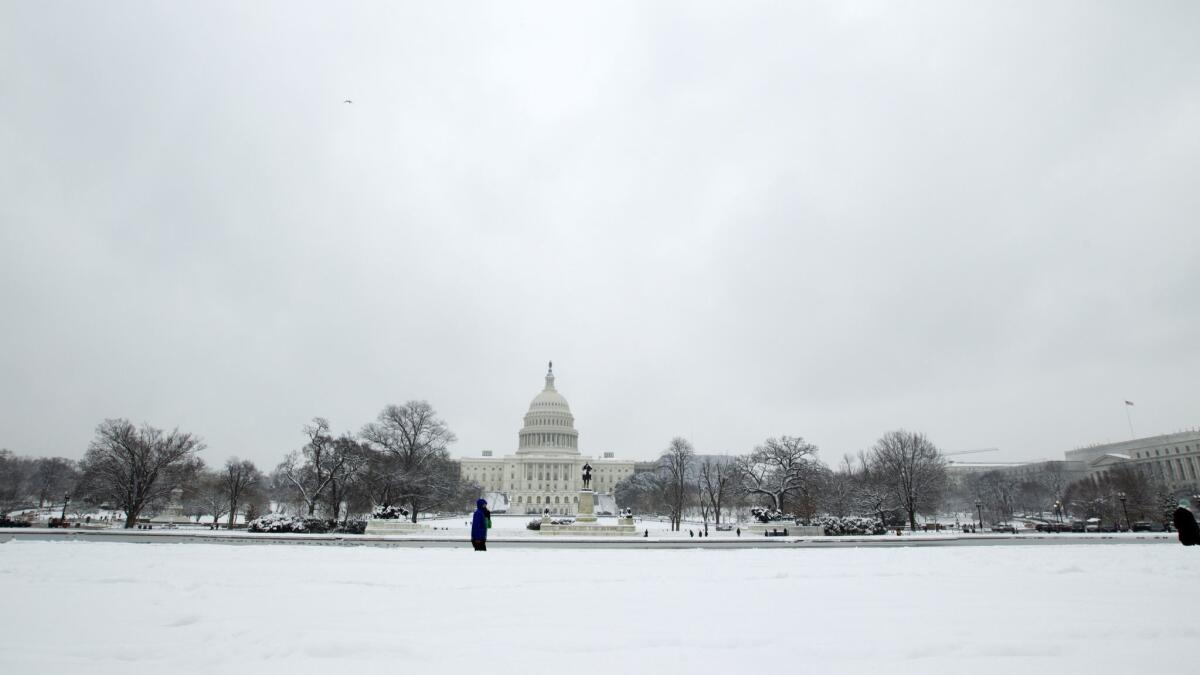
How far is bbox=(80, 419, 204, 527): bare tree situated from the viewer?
4669 centimetres

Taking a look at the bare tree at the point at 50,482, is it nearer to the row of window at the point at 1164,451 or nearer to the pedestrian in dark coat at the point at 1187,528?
the pedestrian in dark coat at the point at 1187,528

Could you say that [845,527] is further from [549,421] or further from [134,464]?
[549,421]

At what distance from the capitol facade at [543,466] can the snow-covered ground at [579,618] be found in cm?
13080

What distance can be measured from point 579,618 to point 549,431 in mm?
144622

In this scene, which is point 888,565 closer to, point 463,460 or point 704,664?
point 704,664

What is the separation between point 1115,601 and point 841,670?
203 inches

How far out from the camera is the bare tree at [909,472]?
6014cm

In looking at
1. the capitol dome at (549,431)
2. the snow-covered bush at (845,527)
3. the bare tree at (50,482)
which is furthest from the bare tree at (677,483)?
the bare tree at (50,482)

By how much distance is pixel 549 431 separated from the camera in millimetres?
149000

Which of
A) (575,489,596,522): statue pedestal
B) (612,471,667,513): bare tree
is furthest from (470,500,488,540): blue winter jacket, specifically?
(612,471,667,513): bare tree

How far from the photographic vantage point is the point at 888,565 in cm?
1172

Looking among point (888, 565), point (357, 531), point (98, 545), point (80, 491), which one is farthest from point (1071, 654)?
point (80, 491)

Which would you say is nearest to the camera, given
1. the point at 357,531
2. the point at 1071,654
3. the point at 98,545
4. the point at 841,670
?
the point at 841,670

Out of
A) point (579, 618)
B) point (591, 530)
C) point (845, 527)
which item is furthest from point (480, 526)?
point (845, 527)
